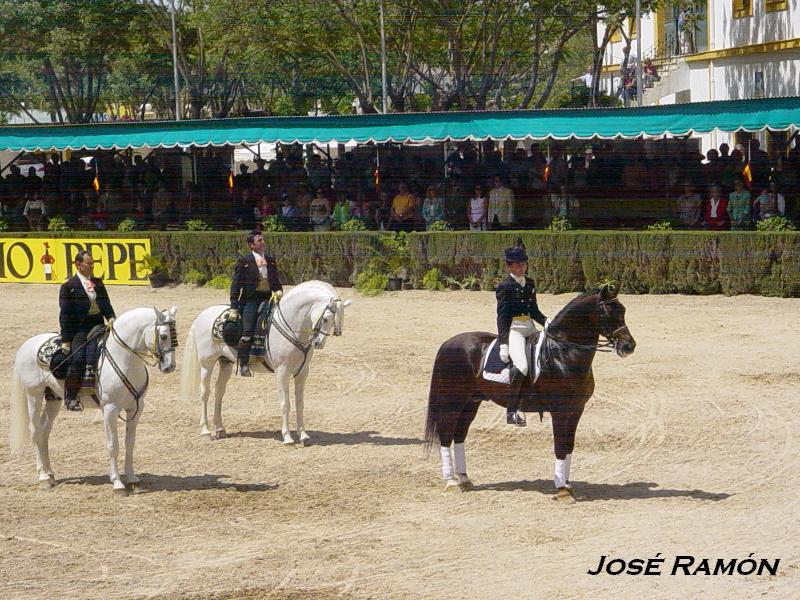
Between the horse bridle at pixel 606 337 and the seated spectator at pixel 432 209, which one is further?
the seated spectator at pixel 432 209

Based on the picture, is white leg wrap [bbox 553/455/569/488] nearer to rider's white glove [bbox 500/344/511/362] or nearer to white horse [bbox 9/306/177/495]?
rider's white glove [bbox 500/344/511/362]

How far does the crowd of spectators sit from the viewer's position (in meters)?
21.8

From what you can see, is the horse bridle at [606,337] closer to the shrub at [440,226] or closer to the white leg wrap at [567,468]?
the white leg wrap at [567,468]

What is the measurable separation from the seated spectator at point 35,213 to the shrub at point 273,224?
6.16 meters

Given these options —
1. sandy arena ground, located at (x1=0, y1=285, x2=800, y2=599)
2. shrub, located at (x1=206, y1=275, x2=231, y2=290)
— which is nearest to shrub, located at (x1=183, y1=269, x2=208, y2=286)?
shrub, located at (x1=206, y1=275, x2=231, y2=290)

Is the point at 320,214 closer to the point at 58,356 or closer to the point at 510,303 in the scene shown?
the point at 58,356

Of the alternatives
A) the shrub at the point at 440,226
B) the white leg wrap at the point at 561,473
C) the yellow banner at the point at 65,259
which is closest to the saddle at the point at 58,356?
the white leg wrap at the point at 561,473

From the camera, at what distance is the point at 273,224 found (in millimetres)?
25297

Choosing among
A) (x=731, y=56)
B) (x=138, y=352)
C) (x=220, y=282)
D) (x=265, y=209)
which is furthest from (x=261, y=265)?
(x=731, y=56)

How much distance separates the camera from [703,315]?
19656mm

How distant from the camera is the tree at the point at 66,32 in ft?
133

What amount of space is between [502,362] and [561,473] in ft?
3.67

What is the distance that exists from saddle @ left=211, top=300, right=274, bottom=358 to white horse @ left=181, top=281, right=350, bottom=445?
0.20 feet

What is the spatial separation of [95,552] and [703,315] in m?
13.1
